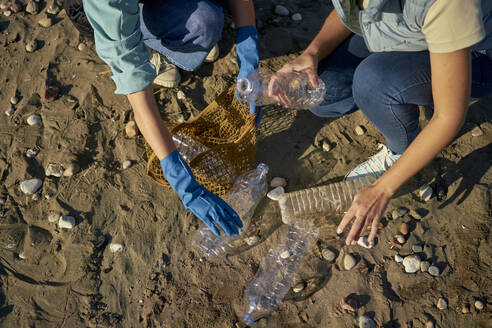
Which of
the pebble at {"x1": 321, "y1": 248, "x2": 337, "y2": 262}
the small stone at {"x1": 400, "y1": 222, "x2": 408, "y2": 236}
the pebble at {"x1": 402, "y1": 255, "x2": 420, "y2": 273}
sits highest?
the pebble at {"x1": 321, "y1": 248, "x2": 337, "y2": 262}

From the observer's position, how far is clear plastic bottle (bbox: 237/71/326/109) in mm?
2309

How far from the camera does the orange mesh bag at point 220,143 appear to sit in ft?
8.05

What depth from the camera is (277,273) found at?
2.40m

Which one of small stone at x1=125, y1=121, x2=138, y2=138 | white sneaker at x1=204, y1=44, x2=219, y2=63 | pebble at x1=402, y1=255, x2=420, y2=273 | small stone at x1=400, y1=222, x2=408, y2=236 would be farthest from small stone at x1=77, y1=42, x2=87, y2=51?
pebble at x1=402, y1=255, x2=420, y2=273

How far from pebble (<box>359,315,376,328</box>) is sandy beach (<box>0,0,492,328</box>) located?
4cm

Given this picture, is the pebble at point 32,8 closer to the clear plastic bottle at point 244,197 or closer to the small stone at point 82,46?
the small stone at point 82,46

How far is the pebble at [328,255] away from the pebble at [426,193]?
2.35ft

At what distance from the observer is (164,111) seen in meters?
2.87

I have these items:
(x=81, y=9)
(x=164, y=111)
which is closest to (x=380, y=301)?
(x=164, y=111)

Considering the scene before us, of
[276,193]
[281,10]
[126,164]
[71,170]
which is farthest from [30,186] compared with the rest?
[281,10]

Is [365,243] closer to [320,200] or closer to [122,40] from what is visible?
[320,200]

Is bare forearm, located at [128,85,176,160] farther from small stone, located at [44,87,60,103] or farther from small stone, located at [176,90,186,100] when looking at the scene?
small stone, located at [44,87,60,103]

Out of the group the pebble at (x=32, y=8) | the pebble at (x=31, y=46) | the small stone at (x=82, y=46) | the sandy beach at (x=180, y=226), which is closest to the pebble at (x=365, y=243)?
the sandy beach at (x=180, y=226)

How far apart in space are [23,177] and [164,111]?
1080mm
